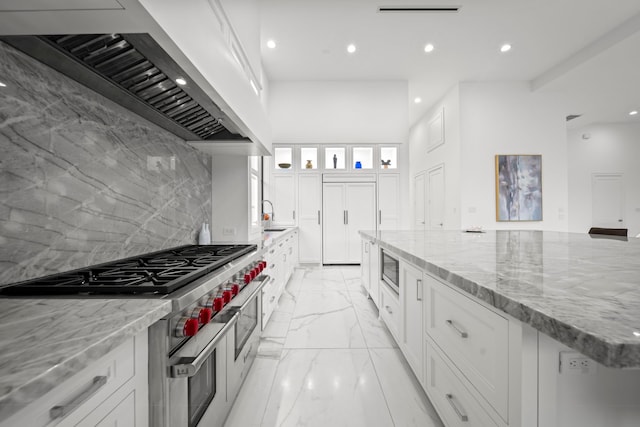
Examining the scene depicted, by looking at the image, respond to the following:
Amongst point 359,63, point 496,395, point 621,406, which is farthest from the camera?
point 359,63

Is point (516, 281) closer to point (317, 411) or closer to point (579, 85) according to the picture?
point (317, 411)

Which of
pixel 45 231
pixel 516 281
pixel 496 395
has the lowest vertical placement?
pixel 496 395

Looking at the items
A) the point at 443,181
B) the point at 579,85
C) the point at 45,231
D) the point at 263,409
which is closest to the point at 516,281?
the point at 263,409

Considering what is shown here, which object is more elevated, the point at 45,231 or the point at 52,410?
the point at 45,231

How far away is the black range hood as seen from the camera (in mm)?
896

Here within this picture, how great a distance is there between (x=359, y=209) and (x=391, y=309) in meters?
3.67

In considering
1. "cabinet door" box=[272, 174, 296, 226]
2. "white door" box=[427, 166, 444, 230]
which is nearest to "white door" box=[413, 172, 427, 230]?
"white door" box=[427, 166, 444, 230]

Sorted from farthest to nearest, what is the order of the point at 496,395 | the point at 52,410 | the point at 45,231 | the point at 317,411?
1. the point at 317,411
2. the point at 45,231
3. the point at 496,395
4. the point at 52,410

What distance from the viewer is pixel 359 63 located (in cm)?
431

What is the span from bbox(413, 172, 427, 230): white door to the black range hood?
19.0 feet

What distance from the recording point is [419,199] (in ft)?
22.2

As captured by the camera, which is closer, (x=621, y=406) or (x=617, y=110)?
(x=621, y=406)

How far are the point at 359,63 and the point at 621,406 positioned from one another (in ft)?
15.1

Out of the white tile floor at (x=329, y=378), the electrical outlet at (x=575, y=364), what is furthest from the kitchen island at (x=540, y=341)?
the white tile floor at (x=329, y=378)
